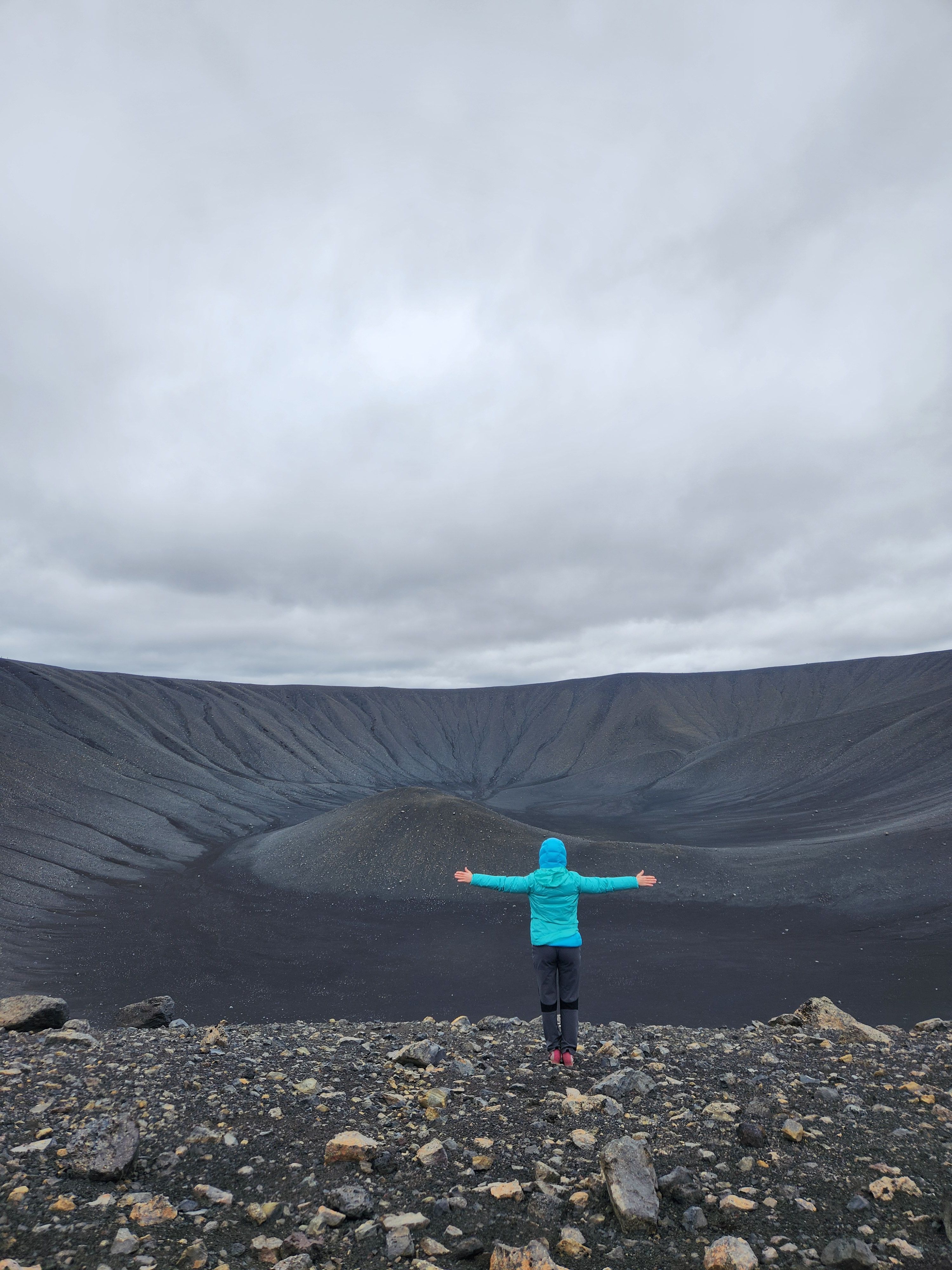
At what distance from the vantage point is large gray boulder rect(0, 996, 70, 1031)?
8086 mm

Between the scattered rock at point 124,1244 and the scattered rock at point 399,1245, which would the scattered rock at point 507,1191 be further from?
the scattered rock at point 124,1244

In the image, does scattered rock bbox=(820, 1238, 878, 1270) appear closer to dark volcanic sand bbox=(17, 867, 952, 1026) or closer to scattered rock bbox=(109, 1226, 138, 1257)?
scattered rock bbox=(109, 1226, 138, 1257)

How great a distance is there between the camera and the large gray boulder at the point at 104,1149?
365cm

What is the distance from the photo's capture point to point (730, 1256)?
301 cm

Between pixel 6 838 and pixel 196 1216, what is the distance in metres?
40.8

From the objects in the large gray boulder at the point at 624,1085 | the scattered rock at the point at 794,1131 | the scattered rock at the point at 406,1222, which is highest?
the scattered rock at the point at 406,1222

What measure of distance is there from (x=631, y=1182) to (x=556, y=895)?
8.78 feet

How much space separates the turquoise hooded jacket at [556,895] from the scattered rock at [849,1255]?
3.08 metres

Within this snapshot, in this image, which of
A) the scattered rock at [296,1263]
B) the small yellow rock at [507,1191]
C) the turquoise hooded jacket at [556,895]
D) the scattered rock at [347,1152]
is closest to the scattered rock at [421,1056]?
the turquoise hooded jacket at [556,895]

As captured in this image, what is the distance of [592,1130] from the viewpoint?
446 cm

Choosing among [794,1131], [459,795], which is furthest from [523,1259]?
[459,795]

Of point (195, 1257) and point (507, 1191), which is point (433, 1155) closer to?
point (507, 1191)

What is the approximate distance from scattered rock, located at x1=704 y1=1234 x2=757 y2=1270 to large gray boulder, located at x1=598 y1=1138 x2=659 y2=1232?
13.5 inches

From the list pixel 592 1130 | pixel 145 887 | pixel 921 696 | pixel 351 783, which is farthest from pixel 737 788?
pixel 592 1130
